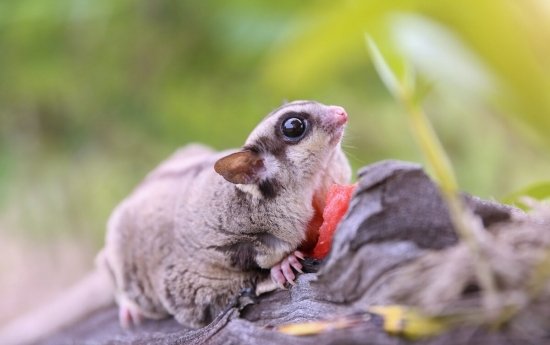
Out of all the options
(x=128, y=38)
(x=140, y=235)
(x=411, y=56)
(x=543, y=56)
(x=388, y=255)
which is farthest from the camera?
(x=128, y=38)

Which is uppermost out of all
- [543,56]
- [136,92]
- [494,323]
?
[136,92]

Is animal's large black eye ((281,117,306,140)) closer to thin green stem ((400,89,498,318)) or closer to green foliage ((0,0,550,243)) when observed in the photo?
green foliage ((0,0,550,243))

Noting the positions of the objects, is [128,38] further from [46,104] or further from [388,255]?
[388,255]

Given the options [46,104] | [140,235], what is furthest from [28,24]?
[140,235]

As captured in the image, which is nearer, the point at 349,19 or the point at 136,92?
the point at 349,19

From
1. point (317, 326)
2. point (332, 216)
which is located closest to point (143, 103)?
point (332, 216)

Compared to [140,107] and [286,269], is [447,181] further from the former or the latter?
[140,107]

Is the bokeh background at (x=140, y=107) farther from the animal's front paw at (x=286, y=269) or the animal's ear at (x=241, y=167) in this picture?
the animal's front paw at (x=286, y=269)
